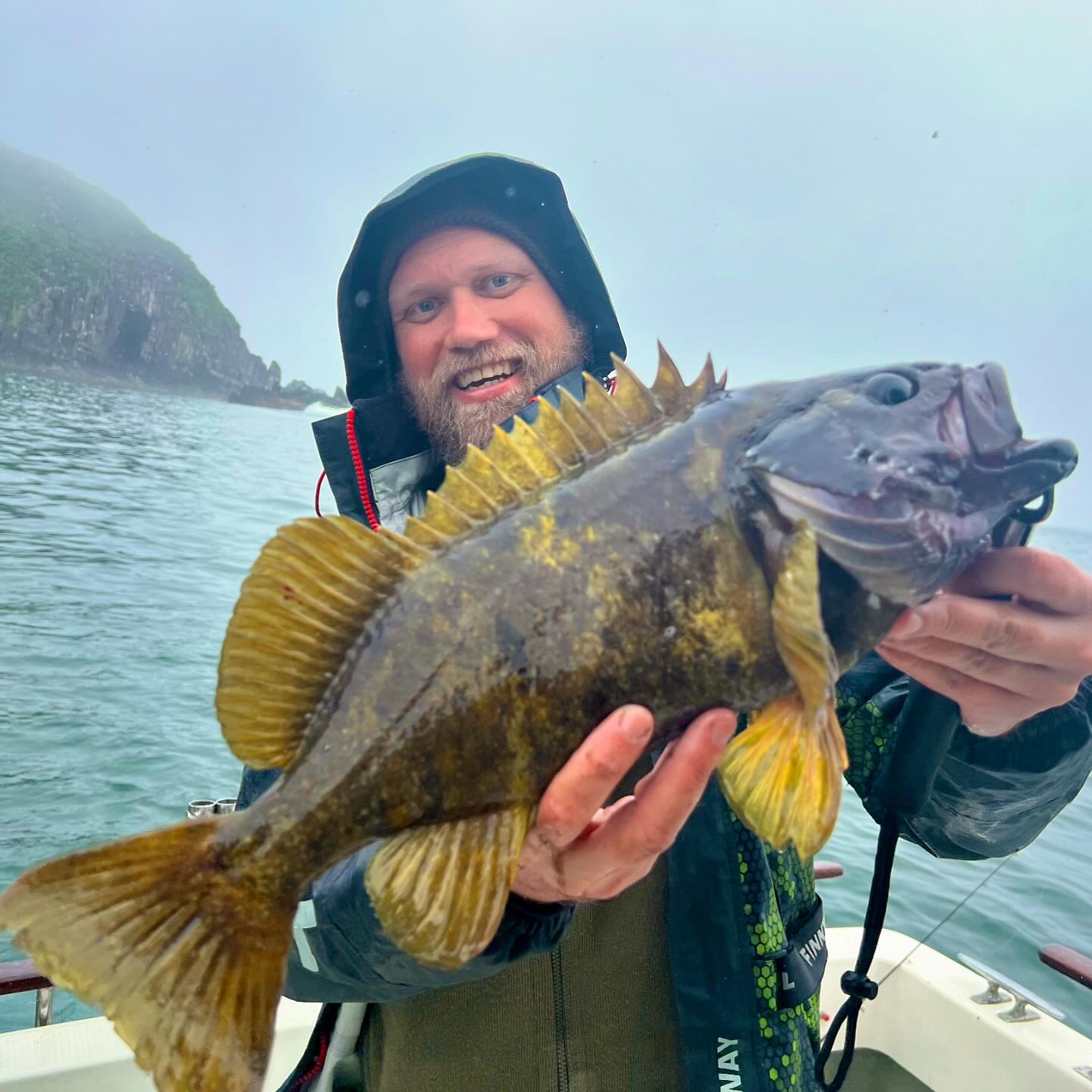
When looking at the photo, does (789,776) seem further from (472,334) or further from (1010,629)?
(472,334)

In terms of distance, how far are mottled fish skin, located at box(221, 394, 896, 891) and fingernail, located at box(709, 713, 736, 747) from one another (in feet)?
0.15

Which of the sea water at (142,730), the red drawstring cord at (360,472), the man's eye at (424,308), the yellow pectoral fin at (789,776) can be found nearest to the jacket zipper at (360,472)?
A: the red drawstring cord at (360,472)

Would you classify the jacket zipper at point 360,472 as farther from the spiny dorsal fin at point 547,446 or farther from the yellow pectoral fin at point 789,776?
the yellow pectoral fin at point 789,776

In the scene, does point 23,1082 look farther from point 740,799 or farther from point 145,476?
point 145,476

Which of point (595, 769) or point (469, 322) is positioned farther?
point (469, 322)

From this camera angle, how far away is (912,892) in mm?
8930

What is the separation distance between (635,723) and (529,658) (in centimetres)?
27

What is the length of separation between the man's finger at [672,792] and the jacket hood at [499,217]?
2.73 metres

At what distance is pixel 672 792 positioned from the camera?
5.71 feet

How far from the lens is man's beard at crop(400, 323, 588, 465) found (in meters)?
3.96

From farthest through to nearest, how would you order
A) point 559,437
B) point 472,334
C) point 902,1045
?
point 902,1045
point 472,334
point 559,437

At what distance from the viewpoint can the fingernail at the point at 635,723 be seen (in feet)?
5.34

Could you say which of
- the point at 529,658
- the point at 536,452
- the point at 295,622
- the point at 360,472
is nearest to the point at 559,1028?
the point at 529,658

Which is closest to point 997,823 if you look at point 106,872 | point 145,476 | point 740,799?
point 740,799
